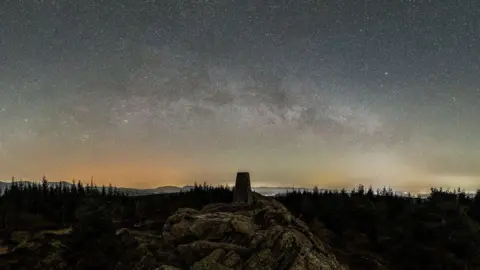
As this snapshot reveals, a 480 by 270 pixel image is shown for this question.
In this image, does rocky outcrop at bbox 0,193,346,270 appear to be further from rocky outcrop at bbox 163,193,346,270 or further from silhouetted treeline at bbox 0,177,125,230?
silhouetted treeline at bbox 0,177,125,230

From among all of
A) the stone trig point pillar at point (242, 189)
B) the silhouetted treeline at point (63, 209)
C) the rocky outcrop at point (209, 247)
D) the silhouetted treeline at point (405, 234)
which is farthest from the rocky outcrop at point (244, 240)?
the silhouetted treeline at point (63, 209)

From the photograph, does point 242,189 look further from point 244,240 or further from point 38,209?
point 38,209

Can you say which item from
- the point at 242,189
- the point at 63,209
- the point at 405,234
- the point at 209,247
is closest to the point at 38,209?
the point at 63,209

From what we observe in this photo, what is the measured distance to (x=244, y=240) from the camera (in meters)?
35.0

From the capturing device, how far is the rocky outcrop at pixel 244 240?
30.0m

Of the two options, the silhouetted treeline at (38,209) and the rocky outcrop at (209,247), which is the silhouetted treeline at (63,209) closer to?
the silhouetted treeline at (38,209)

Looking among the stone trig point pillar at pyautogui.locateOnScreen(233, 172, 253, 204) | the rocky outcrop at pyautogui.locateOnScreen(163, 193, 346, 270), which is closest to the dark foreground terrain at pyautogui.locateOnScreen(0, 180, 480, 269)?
the rocky outcrop at pyautogui.locateOnScreen(163, 193, 346, 270)

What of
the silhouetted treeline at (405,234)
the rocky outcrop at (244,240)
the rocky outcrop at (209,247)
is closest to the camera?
the rocky outcrop at (209,247)

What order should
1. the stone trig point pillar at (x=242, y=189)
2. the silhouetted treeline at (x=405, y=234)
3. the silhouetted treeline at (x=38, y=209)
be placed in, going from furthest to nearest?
the silhouetted treeline at (x=38, y=209)
the stone trig point pillar at (x=242, y=189)
the silhouetted treeline at (x=405, y=234)

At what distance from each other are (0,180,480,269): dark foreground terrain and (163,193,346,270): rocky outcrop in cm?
8

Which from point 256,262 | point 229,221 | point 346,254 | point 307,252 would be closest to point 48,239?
point 229,221

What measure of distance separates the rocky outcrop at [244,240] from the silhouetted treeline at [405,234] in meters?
10.2

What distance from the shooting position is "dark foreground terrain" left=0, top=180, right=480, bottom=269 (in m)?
29.7

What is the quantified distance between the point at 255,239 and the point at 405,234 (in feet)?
57.9
